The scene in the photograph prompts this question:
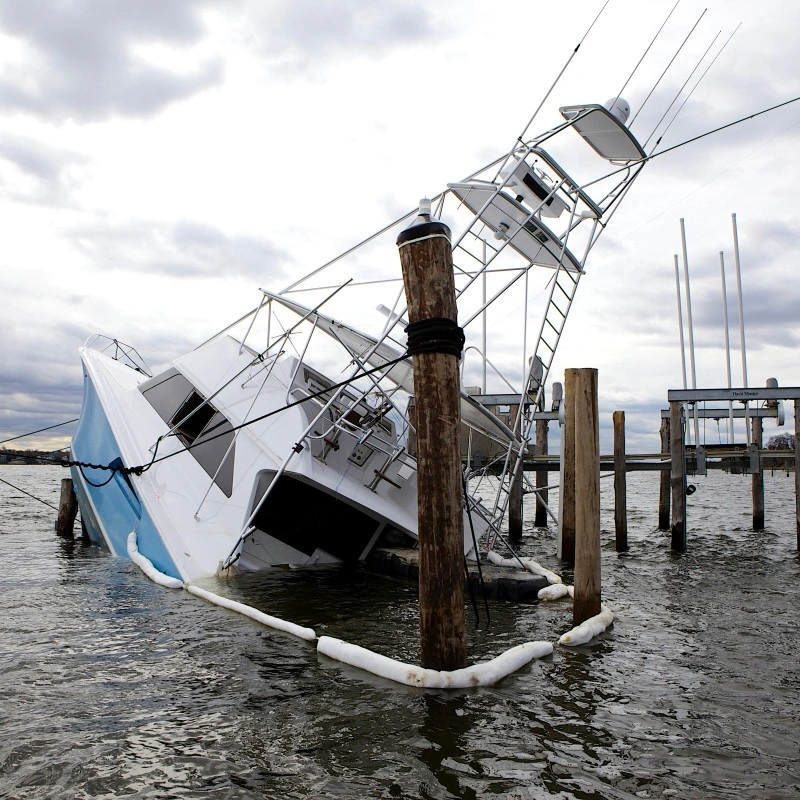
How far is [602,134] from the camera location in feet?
34.0

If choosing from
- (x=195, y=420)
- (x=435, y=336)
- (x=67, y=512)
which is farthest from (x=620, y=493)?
(x=67, y=512)

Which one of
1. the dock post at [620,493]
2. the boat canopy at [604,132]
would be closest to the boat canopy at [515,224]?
the boat canopy at [604,132]

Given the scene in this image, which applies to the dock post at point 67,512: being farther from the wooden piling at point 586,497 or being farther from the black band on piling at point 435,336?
the black band on piling at point 435,336

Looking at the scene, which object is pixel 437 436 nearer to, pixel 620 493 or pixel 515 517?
pixel 620 493

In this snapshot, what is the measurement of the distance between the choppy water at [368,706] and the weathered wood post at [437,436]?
0.56 metres

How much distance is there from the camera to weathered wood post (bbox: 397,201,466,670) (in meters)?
5.14

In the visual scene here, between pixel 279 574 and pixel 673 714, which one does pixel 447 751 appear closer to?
pixel 673 714

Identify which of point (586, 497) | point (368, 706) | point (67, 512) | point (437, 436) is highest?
point (437, 436)

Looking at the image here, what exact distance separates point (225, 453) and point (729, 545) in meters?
10.9

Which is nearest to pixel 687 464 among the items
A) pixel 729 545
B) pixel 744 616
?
pixel 729 545

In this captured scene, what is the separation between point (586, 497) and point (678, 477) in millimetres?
7794

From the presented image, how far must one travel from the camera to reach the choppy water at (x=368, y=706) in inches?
160

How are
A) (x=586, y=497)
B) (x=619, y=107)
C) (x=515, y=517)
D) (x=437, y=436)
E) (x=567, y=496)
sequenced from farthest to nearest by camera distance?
(x=515, y=517) → (x=567, y=496) → (x=619, y=107) → (x=586, y=497) → (x=437, y=436)

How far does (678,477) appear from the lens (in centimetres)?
1392
